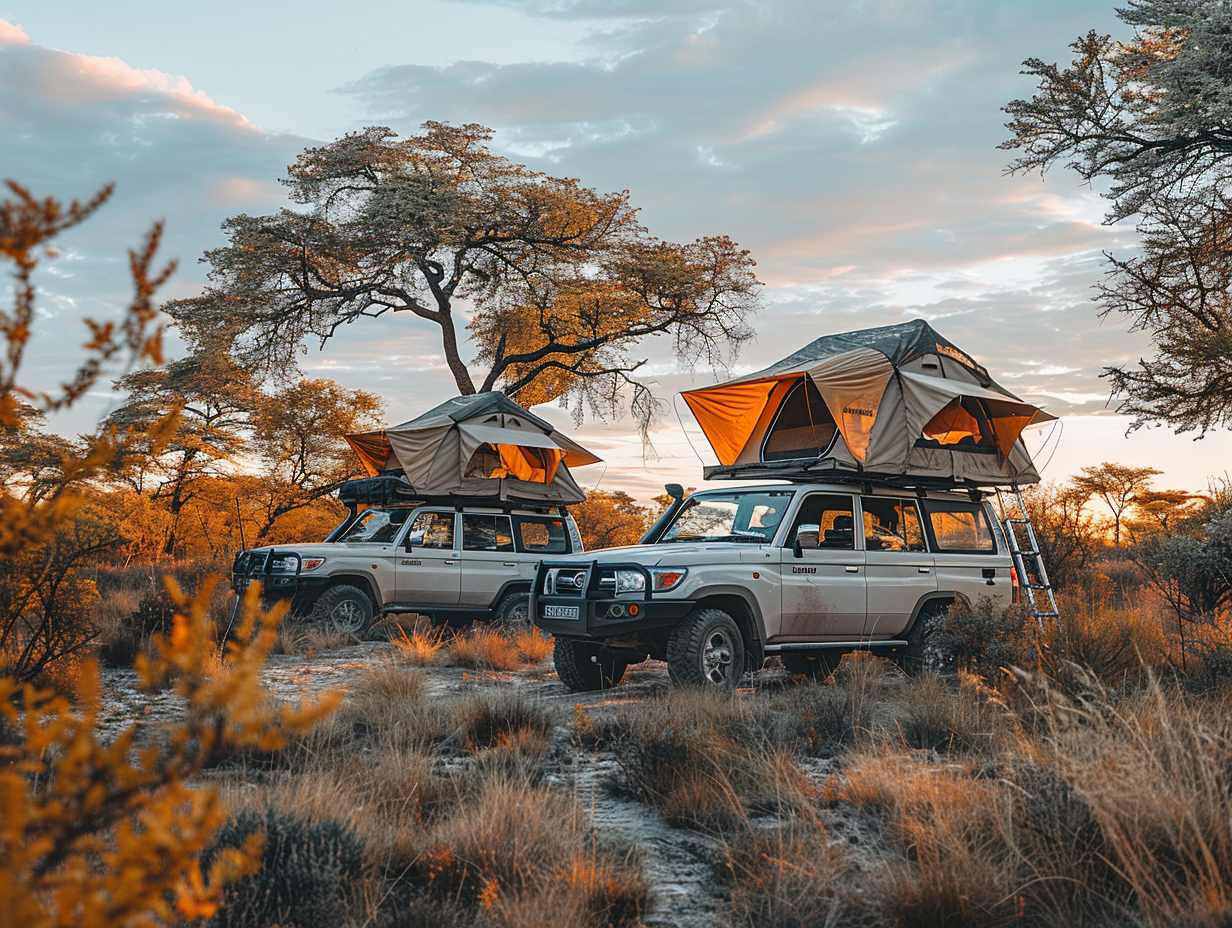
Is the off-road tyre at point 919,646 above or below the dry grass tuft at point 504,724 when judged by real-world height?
above

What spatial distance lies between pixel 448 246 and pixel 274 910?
77.7 ft

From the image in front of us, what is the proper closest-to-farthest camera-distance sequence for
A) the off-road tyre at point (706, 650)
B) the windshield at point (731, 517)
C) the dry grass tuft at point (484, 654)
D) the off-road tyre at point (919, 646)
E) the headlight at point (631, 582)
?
the off-road tyre at point (706, 650)
the headlight at point (631, 582)
the windshield at point (731, 517)
the off-road tyre at point (919, 646)
the dry grass tuft at point (484, 654)

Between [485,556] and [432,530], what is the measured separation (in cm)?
83

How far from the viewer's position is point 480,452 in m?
14.9

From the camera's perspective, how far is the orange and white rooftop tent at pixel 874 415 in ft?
31.7

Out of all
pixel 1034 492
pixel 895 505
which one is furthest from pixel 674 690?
pixel 1034 492

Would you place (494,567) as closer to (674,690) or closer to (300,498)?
(674,690)

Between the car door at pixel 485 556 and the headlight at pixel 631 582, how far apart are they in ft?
18.3

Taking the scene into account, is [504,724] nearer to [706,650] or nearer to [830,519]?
[706,650]

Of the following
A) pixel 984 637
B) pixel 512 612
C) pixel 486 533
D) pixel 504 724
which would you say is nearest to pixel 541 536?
pixel 486 533

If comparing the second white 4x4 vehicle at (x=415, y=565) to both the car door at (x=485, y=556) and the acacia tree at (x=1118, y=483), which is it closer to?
the car door at (x=485, y=556)

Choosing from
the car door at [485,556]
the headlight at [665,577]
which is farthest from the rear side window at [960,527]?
the car door at [485,556]

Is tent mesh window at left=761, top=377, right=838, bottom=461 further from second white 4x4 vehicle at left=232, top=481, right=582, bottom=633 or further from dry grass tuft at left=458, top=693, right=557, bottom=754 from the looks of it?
second white 4x4 vehicle at left=232, top=481, right=582, bottom=633

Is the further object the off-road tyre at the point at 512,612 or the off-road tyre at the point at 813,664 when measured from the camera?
the off-road tyre at the point at 512,612
